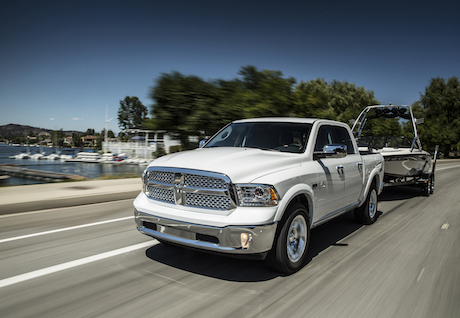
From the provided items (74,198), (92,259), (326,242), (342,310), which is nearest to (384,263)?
(326,242)

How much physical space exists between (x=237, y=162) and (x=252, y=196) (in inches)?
19.4

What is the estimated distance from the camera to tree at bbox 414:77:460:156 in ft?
205

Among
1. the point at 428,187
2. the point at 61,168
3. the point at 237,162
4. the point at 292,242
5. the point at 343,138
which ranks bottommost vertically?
the point at 61,168

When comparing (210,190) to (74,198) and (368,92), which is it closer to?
(74,198)

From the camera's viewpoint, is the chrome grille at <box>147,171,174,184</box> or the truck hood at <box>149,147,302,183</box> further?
the chrome grille at <box>147,171,174,184</box>

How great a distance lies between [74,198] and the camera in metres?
8.25

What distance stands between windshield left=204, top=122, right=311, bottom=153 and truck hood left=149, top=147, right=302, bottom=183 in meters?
0.36

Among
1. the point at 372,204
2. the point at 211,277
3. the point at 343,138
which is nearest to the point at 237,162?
the point at 211,277

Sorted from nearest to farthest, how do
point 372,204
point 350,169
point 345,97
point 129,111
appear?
point 350,169
point 372,204
point 345,97
point 129,111

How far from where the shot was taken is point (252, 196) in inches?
144

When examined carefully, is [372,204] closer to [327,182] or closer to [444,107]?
[327,182]

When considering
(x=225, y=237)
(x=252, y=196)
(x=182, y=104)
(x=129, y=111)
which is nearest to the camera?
(x=225, y=237)

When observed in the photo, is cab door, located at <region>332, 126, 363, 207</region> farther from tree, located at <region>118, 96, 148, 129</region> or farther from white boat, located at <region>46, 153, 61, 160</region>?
tree, located at <region>118, 96, 148, 129</region>

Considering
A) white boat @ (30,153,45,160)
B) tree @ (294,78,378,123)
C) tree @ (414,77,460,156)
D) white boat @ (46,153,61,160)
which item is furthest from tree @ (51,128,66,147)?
tree @ (414,77,460,156)
